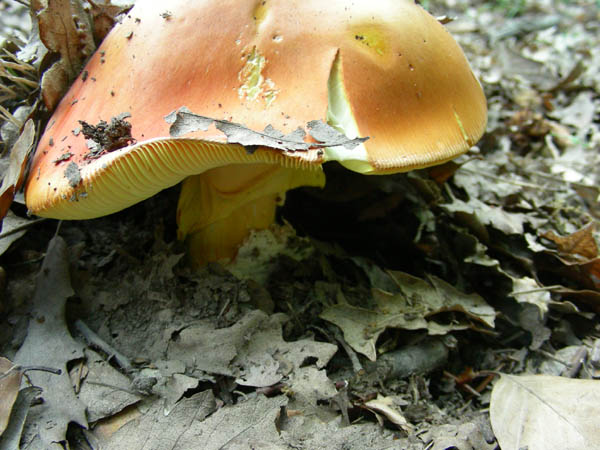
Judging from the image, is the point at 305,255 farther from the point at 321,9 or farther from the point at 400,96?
the point at 321,9

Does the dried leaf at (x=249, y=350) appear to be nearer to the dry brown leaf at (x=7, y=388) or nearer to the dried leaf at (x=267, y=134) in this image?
the dry brown leaf at (x=7, y=388)

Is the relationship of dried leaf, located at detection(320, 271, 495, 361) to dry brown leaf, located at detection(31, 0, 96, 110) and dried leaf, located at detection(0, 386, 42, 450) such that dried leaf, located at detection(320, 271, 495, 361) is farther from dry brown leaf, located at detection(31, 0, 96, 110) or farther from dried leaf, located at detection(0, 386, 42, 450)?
dry brown leaf, located at detection(31, 0, 96, 110)

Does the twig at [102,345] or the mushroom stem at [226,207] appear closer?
the twig at [102,345]

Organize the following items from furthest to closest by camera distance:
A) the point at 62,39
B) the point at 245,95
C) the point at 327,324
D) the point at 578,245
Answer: the point at 578,245 < the point at 327,324 < the point at 62,39 < the point at 245,95

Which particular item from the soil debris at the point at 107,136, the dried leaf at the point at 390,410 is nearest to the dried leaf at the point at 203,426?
the dried leaf at the point at 390,410

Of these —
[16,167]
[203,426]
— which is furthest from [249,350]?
[16,167]

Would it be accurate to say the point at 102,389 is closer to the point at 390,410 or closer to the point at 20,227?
the point at 20,227
